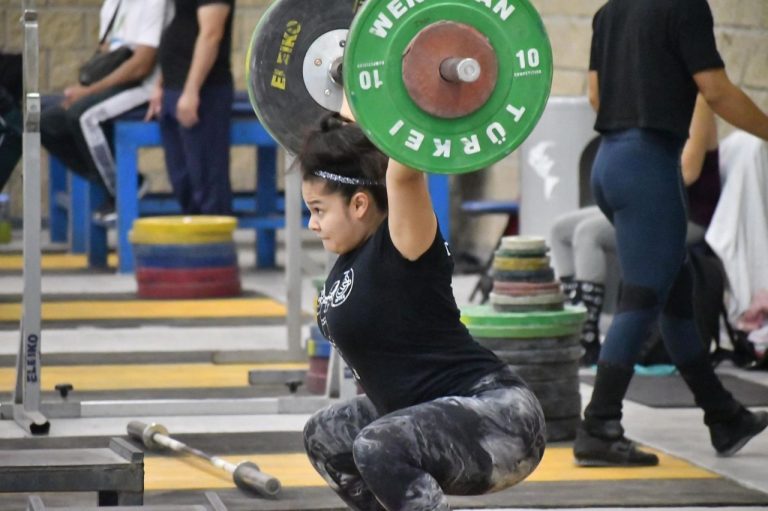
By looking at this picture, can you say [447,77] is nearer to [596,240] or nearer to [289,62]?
[289,62]

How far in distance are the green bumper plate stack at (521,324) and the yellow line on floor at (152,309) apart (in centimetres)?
315

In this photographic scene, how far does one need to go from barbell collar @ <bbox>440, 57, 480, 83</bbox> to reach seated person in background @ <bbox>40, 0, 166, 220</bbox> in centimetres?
701

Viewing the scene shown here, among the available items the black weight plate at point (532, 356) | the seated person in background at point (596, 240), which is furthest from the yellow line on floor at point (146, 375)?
the black weight plate at point (532, 356)

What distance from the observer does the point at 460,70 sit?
3180 millimetres

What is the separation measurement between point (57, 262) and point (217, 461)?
255 inches

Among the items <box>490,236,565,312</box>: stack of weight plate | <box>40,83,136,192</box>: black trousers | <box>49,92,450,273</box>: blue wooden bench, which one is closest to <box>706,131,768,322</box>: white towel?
<box>490,236,565,312</box>: stack of weight plate

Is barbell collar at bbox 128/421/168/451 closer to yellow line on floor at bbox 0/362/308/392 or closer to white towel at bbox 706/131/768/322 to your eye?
yellow line on floor at bbox 0/362/308/392

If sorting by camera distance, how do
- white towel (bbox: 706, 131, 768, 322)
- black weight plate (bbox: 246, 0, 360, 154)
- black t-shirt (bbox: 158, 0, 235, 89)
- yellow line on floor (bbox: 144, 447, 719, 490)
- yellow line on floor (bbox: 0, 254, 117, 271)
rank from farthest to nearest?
1. yellow line on floor (bbox: 0, 254, 117, 271)
2. black t-shirt (bbox: 158, 0, 235, 89)
3. white towel (bbox: 706, 131, 768, 322)
4. yellow line on floor (bbox: 144, 447, 719, 490)
5. black weight plate (bbox: 246, 0, 360, 154)

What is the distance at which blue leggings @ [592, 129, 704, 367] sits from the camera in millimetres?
5121

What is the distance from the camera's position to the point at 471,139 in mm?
3227

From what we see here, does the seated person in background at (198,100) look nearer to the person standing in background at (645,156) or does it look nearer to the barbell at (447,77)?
the person standing in background at (645,156)

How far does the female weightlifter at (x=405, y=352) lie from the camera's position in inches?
136

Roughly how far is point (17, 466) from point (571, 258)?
12.9 feet

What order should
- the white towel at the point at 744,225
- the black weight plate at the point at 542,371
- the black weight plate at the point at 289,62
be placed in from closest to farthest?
the black weight plate at the point at 289,62 → the black weight plate at the point at 542,371 → the white towel at the point at 744,225
